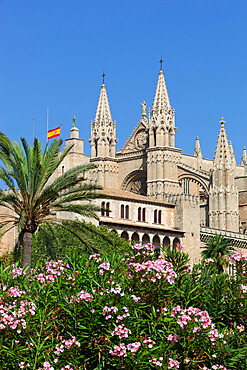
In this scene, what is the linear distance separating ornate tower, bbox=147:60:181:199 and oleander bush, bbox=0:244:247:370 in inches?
1988

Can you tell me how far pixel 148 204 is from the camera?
5741 centimetres

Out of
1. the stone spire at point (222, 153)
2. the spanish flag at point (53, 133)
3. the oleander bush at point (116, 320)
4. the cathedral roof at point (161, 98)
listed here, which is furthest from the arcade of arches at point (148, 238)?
the oleander bush at point (116, 320)

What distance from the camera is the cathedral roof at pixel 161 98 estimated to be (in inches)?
2830

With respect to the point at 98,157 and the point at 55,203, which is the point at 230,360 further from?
the point at 98,157

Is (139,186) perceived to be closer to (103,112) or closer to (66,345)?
(103,112)

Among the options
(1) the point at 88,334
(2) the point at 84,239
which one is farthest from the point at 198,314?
(2) the point at 84,239

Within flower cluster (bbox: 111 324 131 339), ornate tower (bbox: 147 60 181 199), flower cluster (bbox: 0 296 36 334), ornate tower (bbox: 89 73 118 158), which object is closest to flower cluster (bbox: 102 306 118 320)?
flower cluster (bbox: 111 324 131 339)

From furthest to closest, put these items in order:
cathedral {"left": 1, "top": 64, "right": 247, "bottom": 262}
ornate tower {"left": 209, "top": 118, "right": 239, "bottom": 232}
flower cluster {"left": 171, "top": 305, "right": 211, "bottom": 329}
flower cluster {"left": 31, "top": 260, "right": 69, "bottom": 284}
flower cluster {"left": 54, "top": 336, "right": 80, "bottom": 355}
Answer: ornate tower {"left": 209, "top": 118, "right": 239, "bottom": 232}
cathedral {"left": 1, "top": 64, "right": 247, "bottom": 262}
flower cluster {"left": 31, "top": 260, "right": 69, "bottom": 284}
flower cluster {"left": 171, "top": 305, "right": 211, "bottom": 329}
flower cluster {"left": 54, "top": 336, "right": 80, "bottom": 355}

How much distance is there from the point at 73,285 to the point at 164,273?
6.58 feet

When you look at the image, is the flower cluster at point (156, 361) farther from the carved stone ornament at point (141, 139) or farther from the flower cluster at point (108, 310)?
the carved stone ornament at point (141, 139)

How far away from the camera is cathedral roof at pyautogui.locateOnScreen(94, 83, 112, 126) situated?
249 feet

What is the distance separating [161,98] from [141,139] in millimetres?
5161

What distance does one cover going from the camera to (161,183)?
68562mm

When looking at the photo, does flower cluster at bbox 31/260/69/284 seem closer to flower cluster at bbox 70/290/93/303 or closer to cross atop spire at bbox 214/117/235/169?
flower cluster at bbox 70/290/93/303
